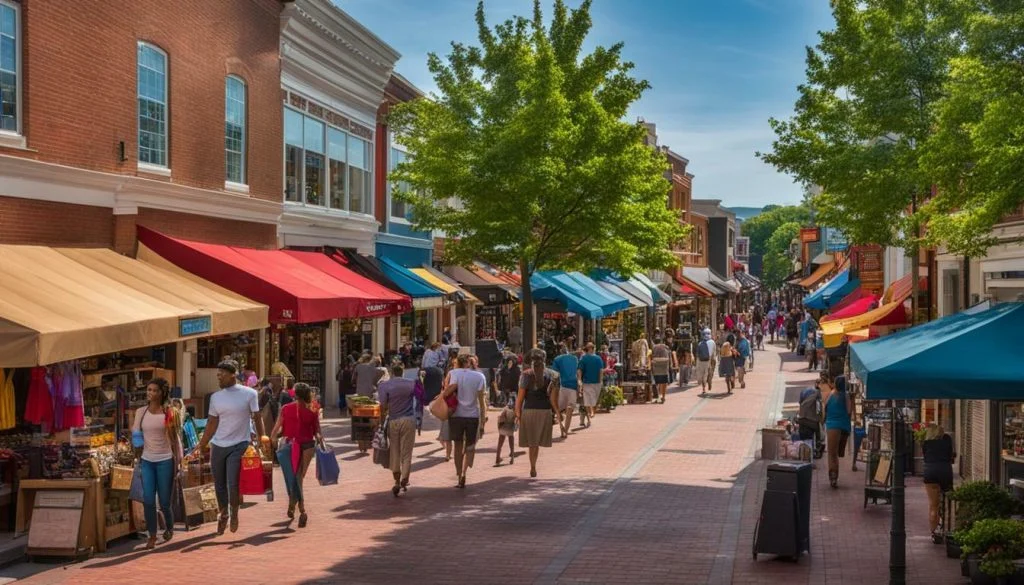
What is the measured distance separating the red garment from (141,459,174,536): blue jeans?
2.07m

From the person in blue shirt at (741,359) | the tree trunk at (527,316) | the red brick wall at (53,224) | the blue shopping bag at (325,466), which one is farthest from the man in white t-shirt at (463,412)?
the person in blue shirt at (741,359)

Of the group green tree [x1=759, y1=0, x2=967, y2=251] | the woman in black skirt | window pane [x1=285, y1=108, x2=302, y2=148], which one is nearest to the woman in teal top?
green tree [x1=759, y1=0, x2=967, y2=251]

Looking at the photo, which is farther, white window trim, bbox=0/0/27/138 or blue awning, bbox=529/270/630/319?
blue awning, bbox=529/270/630/319

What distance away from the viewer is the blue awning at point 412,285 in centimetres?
2812

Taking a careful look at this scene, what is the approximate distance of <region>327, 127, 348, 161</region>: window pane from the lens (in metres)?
26.3

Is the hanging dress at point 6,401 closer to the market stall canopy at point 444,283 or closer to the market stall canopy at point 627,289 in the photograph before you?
the market stall canopy at point 444,283

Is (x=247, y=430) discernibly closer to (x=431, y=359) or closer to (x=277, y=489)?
(x=277, y=489)

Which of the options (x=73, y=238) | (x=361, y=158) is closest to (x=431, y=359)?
(x=361, y=158)

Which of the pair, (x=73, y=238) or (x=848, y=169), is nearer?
(x=73, y=238)

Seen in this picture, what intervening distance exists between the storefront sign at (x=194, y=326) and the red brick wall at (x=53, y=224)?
1976mm

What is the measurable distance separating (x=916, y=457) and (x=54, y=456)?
38.6 feet

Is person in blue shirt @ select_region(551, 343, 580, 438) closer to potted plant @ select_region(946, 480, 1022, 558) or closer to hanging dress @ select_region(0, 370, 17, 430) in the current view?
hanging dress @ select_region(0, 370, 17, 430)

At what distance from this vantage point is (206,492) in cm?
1312

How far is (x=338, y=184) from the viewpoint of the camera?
2694 cm
